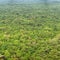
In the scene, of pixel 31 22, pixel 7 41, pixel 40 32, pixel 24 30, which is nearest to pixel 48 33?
pixel 40 32

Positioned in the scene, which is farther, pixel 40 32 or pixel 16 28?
pixel 16 28

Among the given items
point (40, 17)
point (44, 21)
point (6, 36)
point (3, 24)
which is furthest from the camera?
point (40, 17)

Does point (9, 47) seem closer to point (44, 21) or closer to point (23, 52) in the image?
point (23, 52)

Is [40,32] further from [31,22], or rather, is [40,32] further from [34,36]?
[31,22]

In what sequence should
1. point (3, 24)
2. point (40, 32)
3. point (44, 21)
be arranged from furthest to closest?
point (44, 21) < point (3, 24) < point (40, 32)

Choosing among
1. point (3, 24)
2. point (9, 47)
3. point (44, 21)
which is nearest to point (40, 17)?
point (44, 21)

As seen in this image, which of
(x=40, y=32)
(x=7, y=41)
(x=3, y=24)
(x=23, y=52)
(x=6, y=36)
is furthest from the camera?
(x=3, y=24)

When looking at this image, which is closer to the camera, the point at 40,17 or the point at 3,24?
the point at 3,24
